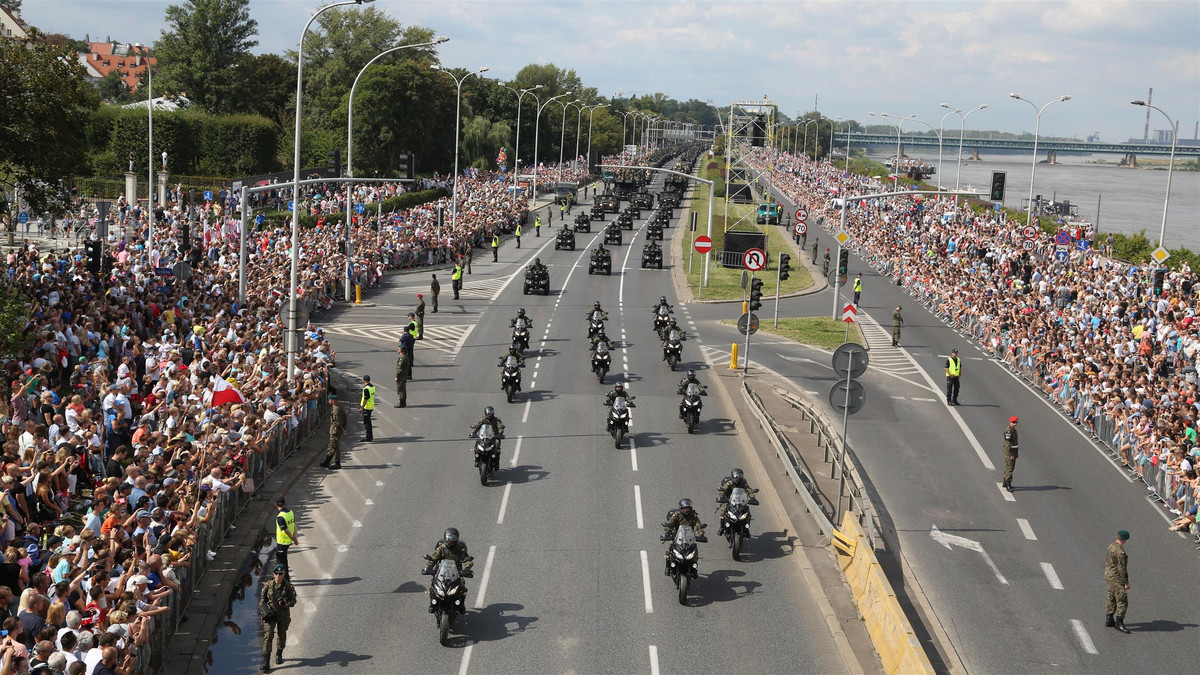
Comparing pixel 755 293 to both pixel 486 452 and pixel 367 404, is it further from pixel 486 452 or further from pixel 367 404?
pixel 486 452

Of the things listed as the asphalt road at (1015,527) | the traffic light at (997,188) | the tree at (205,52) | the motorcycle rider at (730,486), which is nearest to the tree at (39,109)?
the asphalt road at (1015,527)

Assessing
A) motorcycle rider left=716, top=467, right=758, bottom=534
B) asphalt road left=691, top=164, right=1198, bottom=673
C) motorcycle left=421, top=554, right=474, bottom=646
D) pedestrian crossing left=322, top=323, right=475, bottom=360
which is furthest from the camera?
pedestrian crossing left=322, top=323, right=475, bottom=360

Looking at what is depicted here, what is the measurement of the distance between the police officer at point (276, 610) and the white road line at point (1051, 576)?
1197 cm

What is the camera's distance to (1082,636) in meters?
16.6

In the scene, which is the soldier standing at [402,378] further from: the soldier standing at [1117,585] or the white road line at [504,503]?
the soldier standing at [1117,585]

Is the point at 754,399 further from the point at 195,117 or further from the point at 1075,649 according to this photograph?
the point at 195,117

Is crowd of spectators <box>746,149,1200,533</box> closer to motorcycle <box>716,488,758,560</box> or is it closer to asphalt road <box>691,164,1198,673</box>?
asphalt road <box>691,164,1198,673</box>

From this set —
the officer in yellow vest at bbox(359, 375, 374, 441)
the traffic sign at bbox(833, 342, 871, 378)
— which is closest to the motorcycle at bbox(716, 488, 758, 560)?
the traffic sign at bbox(833, 342, 871, 378)

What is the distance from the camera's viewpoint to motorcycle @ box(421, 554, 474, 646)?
15.2 m

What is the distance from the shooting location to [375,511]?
20688mm

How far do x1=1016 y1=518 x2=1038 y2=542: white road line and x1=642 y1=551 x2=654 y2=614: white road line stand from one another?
746 cm

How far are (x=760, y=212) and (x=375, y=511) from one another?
69.5m

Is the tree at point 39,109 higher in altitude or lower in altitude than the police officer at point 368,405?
higher

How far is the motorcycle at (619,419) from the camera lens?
25672 millimetres
